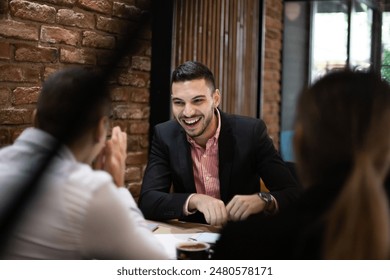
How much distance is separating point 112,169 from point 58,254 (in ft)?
0.58

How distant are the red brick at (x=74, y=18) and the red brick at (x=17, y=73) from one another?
23 cm

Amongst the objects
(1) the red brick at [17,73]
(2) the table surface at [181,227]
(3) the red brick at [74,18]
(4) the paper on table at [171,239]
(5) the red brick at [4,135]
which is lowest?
(2) the table surface at [181,227]

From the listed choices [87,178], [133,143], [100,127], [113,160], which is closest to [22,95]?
[133,143]

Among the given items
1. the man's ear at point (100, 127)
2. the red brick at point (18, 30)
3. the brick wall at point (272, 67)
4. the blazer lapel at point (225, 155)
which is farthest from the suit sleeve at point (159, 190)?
the brick wall at point (272, 67)

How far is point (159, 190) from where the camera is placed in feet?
5.19

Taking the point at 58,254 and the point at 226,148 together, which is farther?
the point at 226,148

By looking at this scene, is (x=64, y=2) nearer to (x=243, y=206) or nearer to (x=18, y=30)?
(x=18, y=30)

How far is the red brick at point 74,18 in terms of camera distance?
161 cm

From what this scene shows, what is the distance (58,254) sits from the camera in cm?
88

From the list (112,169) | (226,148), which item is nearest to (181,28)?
(226,148)

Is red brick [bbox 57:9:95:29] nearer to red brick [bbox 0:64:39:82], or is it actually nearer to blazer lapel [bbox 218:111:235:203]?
red brick [bbox 0:64:39:82]

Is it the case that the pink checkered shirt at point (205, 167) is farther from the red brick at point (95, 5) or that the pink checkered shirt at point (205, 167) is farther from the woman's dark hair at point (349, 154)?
the woman's dark hair at point (349, 154)

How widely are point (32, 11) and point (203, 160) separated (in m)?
0.71
